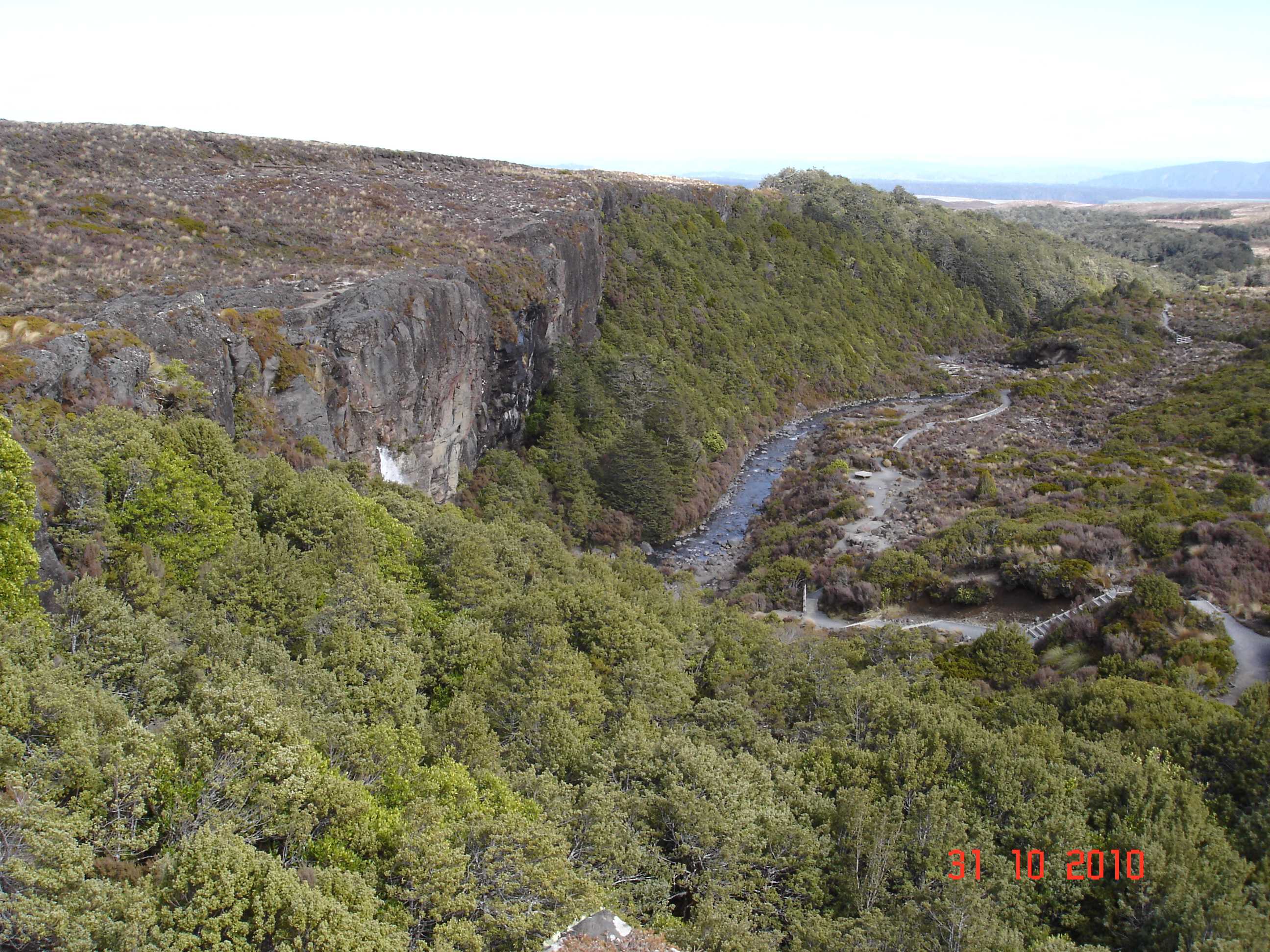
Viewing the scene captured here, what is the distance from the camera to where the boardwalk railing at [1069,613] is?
3234 cm

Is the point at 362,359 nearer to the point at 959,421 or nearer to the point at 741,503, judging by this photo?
the point at 741,503

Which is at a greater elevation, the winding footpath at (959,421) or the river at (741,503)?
the winding footpath at (959,421)

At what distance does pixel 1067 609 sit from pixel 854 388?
5381 centimetres

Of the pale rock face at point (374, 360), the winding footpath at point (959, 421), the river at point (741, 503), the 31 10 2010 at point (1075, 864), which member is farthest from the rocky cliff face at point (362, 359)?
the winding footpath at point (959, 421)

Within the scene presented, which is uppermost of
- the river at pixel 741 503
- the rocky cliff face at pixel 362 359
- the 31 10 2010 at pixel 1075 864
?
the rocky cliff face at pixel 362 359

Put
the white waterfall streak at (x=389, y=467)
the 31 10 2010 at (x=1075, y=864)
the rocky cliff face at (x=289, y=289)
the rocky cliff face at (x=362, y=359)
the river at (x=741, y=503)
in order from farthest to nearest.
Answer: the river at (x=741, y=503) < the white waterfall streak at (x=389, y=467) < the rocky cliff face at (x=289, y=289) < the rocky cliff face at (x=362, y=359) < the 31 10 2010 at (x=1075, y=864)

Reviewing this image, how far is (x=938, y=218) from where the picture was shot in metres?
125

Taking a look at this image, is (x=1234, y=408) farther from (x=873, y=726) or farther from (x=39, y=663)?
(x=39, y=663)

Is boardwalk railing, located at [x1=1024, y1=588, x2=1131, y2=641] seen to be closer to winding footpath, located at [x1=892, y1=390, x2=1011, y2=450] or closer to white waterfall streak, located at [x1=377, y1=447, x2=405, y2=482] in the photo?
white waterfall streak, located at [x1=377, y1=447, x2=405, y2=482]

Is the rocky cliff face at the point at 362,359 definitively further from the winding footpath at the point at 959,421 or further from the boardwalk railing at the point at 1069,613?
the winding footpath at the point at 959,421

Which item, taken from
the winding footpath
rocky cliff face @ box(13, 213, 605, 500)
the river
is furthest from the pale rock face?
the winding footpath

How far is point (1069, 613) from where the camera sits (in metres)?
33.0

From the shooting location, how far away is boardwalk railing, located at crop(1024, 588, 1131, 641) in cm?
3234

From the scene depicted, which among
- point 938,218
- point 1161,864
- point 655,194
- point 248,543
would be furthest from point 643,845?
point 938,218
